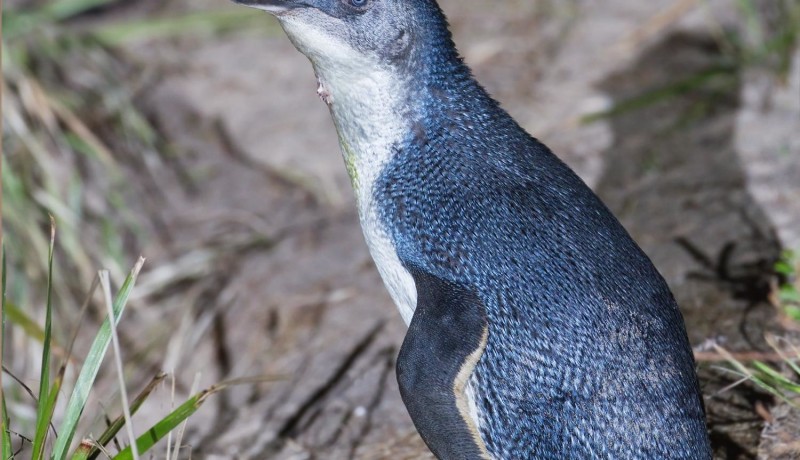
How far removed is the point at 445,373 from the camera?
184 centimetres

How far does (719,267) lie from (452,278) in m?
1.36

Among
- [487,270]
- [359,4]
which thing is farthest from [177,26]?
[487,270]

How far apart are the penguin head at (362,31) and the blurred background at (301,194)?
3.35 ft

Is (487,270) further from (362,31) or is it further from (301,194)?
(301,194)

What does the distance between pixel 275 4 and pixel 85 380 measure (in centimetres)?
86

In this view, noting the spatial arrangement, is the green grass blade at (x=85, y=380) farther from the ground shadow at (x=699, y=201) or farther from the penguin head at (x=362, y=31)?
the ground shadow at (x=699, y=201)

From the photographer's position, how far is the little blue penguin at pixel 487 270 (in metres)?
1.86

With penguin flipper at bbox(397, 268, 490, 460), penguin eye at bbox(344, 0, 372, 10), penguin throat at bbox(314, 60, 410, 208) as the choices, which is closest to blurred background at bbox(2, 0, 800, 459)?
penguin flipper at bbox(397, 268, 490, 460)

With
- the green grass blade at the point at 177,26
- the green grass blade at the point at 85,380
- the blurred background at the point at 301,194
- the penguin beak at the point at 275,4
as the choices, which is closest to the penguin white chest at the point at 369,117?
the penguin beak at the point at 275,4

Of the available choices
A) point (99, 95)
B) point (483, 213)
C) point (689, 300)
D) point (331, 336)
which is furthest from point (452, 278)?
point (99, 95)

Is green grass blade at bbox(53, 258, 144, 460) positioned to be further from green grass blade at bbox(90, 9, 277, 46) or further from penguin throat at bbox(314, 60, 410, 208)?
green grass blade at bbox(90, 9, 277, 46)

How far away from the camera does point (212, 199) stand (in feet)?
15.7

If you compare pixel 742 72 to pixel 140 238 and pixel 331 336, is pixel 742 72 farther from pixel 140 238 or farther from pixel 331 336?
pixel 140 238

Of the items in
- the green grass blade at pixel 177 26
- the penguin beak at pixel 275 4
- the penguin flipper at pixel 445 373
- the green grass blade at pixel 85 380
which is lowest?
the green grass blade at pixel 85 380
